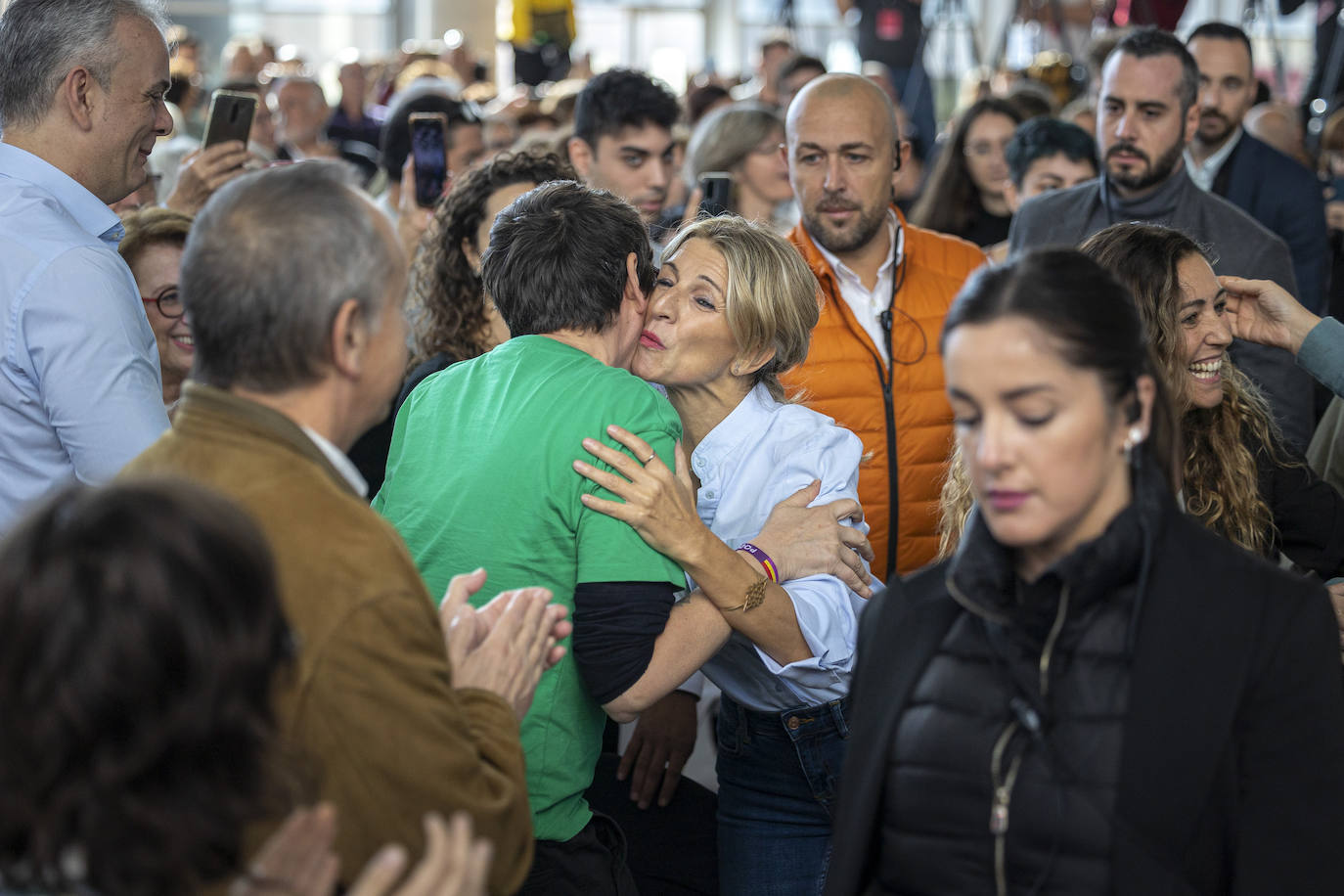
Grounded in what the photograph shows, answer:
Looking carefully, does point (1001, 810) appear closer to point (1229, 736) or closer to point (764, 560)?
point (1229, 736)

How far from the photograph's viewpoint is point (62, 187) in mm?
2109

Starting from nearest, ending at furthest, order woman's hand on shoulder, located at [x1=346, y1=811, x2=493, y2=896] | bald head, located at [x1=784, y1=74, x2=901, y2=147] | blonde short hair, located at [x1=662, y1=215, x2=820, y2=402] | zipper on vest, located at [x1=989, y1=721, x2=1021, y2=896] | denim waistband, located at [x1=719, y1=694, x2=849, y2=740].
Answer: woman's hand on shoulder, located at [x1=346, y1=811, x2=493, y2=896] → zipper on vest, located at [x1=989, y1=721, x2=1021, y2=896] → denim waistband, located at [x1=719, y1=694, x2=849, y2=740] → blonde short hair, located at [x1=662, y1=215, x2=820, y2=402] → bald head, located at [x1=784, y1=74, x2=901, y2=147]

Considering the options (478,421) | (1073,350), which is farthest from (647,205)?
(1073,350)

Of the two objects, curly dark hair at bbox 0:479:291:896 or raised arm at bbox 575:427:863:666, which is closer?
curly dark hair at bbox 0:479:291:896

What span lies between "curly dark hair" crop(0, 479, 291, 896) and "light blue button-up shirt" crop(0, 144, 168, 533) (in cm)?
99

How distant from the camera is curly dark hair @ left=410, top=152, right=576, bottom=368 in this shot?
8.68 ft

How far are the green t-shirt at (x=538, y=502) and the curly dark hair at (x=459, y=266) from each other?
811 mm

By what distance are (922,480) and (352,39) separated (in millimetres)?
12015

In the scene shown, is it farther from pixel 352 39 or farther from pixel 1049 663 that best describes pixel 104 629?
pixel 352 39

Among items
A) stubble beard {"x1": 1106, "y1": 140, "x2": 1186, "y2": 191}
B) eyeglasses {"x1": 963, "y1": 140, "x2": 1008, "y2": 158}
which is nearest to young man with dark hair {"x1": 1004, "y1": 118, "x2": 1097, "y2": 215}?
eyeglasses {"x1": 963, "y1": 140, "x2": 1008, "y2": 158}

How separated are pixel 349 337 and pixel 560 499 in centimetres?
50

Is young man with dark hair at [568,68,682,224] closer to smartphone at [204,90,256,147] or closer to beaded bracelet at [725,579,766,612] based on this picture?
smartphone at [204,90,256,147]

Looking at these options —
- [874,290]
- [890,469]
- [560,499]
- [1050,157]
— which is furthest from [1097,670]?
[1050,157]

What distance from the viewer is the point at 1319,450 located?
269 cm
